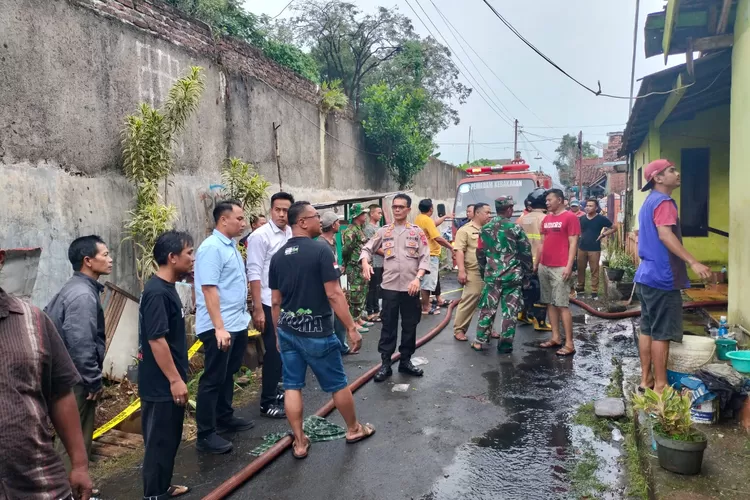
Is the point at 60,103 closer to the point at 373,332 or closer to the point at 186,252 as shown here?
the point at 186,252

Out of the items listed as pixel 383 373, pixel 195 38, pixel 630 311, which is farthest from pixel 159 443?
pixel 630 311

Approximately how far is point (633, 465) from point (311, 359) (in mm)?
2415

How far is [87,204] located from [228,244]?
2485 mm

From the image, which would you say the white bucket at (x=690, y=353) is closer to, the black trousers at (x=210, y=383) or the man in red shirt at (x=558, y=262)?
the man in red shirt at (x=558, y=262)

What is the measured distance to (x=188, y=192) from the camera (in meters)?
7.94

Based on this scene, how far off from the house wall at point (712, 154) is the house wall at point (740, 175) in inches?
161

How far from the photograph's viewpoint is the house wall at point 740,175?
17.3 feet

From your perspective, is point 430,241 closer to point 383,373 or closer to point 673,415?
point 383,373

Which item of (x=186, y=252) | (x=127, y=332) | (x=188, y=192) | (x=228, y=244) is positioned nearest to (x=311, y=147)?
(x=188, y=192)

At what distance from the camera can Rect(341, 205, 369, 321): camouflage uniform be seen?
325 inches

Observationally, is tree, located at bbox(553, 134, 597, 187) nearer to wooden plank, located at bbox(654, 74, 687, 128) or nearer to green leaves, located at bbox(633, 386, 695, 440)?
wooden plank, located at bbox(654, 74, 687, 128)

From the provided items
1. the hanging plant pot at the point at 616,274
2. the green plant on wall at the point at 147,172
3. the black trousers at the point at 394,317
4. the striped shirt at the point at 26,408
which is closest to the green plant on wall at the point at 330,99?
the green plant on wall at the point at 147,172

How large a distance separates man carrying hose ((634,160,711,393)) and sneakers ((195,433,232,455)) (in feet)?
11.5

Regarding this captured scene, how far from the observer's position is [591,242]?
36.1 ft
